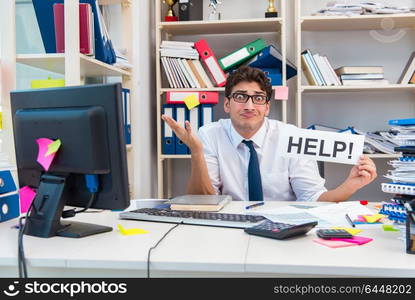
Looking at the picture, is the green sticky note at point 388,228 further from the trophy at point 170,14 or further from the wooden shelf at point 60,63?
the trophy at point 170,14

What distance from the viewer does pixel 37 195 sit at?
1220 millimetres

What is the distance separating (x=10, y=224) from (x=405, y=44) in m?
2.87

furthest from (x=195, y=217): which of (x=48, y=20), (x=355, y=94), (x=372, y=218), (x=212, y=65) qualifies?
(x=355, y=94)

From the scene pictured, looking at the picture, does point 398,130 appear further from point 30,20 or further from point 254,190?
point 30,20

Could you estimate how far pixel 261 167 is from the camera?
2096 mm

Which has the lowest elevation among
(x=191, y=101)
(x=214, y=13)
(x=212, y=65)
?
(x=191, y=101)

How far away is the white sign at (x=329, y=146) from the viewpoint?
1415mm

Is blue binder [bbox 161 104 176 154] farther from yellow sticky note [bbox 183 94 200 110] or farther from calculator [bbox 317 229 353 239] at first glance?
calculator [bbox 317 229 353 239]

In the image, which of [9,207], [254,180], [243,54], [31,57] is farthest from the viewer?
[243,54]

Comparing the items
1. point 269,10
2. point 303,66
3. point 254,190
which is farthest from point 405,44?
point 254,190

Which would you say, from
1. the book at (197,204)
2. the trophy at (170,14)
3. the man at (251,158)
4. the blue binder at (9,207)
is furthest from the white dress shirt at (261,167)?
the trophy at (170,14)

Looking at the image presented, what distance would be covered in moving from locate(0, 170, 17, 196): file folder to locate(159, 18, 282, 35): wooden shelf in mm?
1806

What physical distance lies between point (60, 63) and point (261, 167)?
1.10 meters

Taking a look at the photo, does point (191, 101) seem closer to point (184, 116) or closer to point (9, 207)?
point (184, 116)
